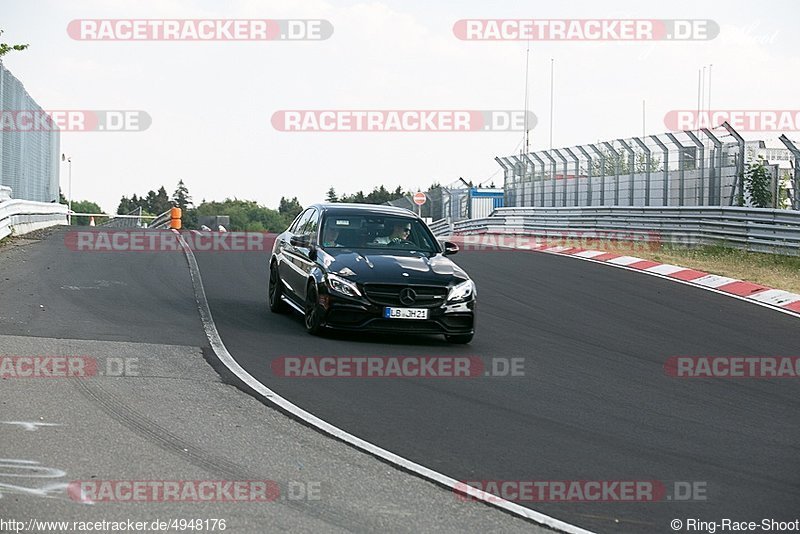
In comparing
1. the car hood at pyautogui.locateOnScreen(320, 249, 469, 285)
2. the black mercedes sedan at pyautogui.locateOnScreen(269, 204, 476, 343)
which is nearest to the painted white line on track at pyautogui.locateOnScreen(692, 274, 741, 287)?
the black mercedes sedan at pyautogui.locateOnScreen(269, 204, 476, 343)

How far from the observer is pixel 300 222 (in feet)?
44.7

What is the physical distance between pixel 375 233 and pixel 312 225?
0.92m

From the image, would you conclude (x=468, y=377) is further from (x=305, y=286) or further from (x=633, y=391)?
(x=305, y=286)

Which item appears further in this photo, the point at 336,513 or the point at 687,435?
the point at 687,435

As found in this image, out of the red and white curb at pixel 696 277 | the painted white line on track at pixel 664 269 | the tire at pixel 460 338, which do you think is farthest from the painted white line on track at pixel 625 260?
the tire at pixel 460 338

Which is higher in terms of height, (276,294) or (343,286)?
(343,286)

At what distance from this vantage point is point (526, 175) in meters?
35.6

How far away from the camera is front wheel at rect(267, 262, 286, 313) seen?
13211 millimetres

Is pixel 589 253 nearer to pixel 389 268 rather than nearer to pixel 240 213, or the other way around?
pixel 389 268

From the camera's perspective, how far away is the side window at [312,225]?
12500mm

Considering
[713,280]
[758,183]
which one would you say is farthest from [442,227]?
[713,280]

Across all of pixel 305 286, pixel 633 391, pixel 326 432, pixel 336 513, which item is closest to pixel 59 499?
pixel 336 513

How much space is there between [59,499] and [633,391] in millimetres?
5247

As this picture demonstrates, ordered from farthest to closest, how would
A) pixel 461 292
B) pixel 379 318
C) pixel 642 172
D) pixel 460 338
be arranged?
pixel 642 172, pixel 460 338, pixel 461 292, pixel 379 318
